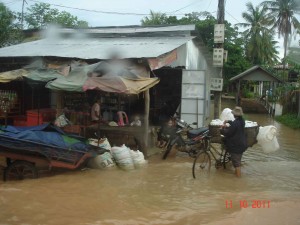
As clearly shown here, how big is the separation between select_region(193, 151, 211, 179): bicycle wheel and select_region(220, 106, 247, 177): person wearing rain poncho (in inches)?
23.5

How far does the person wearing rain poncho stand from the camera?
8.55 m

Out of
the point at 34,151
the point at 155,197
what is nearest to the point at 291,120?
the point at 155,197

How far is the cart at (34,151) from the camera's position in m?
7.59

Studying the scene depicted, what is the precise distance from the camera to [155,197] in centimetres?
703

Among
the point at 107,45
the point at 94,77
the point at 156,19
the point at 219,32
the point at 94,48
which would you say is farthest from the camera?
the point at 156,19

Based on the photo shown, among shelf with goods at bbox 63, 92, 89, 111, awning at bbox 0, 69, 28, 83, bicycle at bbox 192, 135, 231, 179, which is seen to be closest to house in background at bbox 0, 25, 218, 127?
awning at bbox 0, 69, 28, 83

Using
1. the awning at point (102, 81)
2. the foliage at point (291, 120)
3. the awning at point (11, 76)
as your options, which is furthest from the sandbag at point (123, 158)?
the foliage at point (291, 120)

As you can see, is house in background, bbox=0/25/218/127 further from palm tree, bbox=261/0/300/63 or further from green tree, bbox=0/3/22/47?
palm tree, bbox=261/0/300/63

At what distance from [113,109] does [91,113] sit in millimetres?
3049

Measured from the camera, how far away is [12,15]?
1755cm

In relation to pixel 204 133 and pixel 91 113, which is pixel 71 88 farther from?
pixel 204 133

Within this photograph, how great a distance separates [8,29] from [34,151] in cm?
1193

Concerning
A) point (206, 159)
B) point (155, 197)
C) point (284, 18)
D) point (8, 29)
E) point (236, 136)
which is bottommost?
point (155, 197)

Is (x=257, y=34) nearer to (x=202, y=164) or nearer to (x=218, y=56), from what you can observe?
(x=218, y=56)
